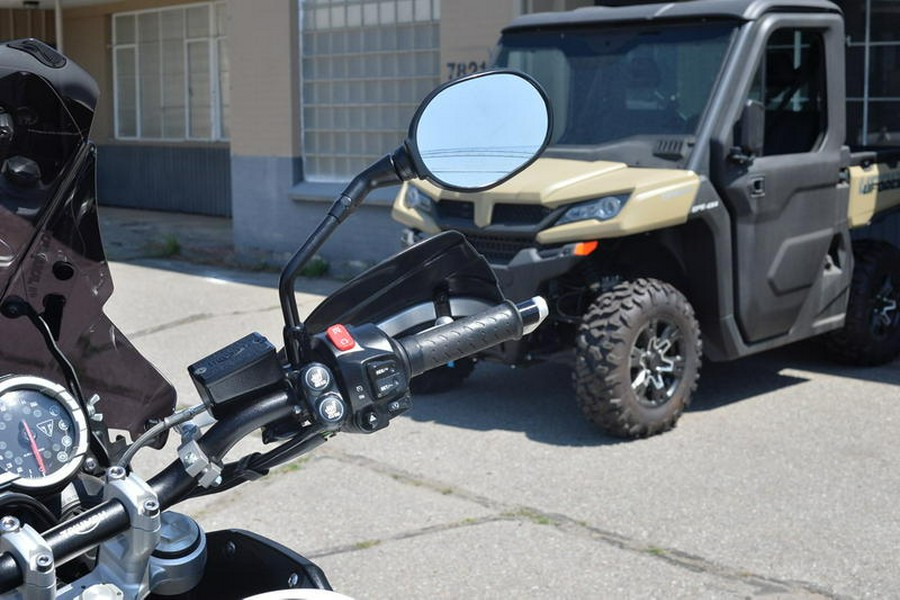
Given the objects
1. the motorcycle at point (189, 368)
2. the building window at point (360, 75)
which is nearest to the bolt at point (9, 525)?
the motorcycle at point (189, 368)

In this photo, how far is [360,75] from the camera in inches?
487

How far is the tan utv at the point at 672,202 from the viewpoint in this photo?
250 inches

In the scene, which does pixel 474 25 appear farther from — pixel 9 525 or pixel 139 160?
pixel 139 160

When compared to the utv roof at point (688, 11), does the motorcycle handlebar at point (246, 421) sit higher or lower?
lower

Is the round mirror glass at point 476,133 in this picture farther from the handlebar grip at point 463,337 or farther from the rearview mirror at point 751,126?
the rearview mirror at point 751,126

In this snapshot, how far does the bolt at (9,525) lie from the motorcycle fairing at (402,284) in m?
0.60

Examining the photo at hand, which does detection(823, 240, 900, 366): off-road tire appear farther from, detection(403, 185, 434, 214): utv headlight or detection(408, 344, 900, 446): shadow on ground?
detection(403, 185, 434, 214): utv headlight

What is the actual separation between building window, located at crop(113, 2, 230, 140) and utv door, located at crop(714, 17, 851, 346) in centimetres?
1139

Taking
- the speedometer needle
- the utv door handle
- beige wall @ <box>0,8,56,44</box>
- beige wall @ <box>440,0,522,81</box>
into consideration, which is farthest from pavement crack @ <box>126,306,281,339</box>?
beige wall @ <box>0,8,56,44</box>

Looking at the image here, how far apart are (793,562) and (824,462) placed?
54.1 inches

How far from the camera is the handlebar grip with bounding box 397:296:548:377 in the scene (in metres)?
2.12

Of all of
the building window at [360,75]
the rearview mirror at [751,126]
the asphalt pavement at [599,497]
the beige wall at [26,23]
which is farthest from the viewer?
the beige wall at [26,23]

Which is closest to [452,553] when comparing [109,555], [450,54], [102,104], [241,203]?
[109,555]

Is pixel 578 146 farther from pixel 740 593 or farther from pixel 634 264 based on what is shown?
pixel 740 593
